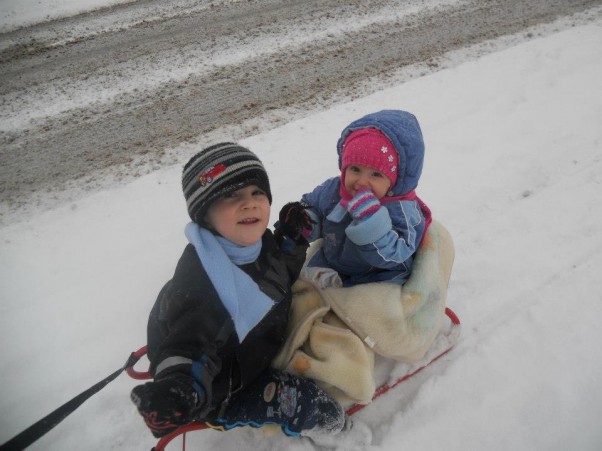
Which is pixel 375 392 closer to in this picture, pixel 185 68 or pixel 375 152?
pixel 375 152

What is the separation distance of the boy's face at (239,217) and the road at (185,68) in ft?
8.62

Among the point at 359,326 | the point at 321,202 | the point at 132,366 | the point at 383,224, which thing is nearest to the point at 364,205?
the point at 383,224

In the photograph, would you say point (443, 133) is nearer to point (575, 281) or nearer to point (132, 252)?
point (575, 281)

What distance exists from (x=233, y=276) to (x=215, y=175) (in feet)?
1.40

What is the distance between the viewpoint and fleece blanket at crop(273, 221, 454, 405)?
74.8 inches

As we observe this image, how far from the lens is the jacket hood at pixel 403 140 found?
1931 mm

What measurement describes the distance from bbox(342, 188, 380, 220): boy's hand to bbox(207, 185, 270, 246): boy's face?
48 cm

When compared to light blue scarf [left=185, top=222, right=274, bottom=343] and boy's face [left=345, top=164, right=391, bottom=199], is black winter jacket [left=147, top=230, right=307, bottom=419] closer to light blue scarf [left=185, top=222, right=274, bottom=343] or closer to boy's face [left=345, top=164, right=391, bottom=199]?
light blue scarf [left=185, top=222, right=274, bottom=343]

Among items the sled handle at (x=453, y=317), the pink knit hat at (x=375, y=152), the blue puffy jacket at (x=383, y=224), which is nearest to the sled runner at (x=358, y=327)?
the blue puffy jacket at (x=383, y=224)

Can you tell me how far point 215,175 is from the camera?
1.55 meters

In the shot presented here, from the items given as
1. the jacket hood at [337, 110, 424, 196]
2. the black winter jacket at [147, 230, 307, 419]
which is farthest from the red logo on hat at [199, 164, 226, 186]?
the jacket hood at [337, 110, 424, 196]

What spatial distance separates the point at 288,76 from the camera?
496cm

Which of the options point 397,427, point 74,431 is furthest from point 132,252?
point 397,427

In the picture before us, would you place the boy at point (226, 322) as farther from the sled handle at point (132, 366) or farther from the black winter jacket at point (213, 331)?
the sled handle at point (132, 366)
